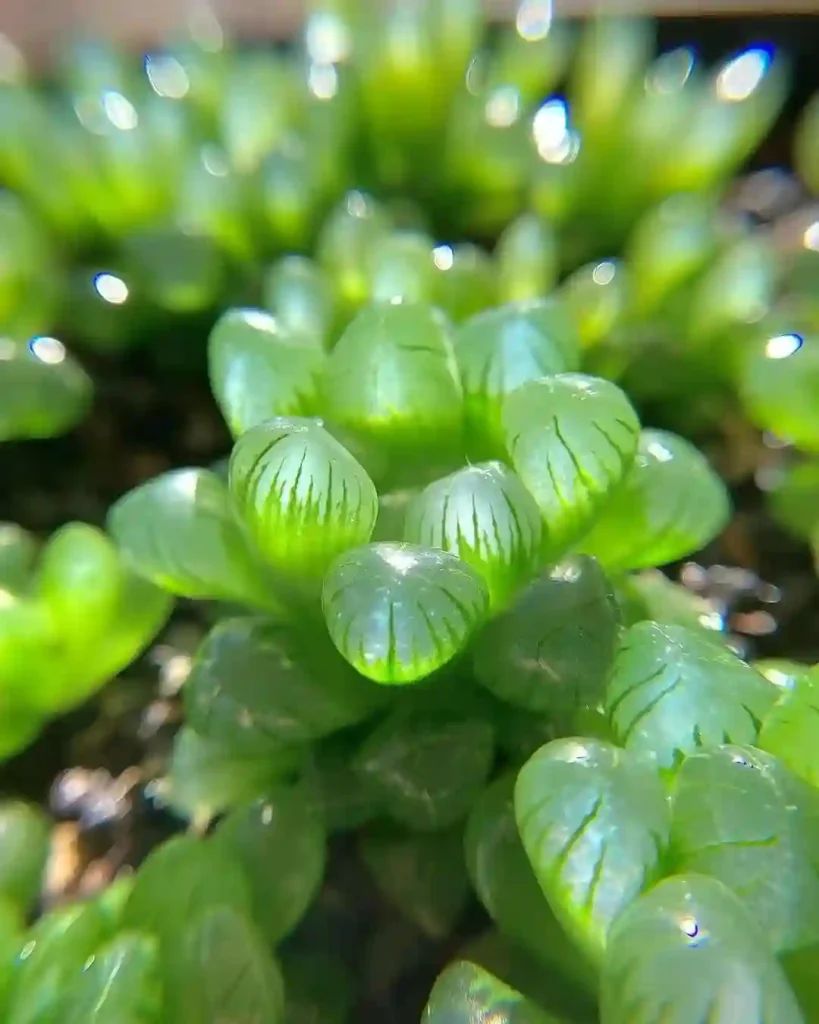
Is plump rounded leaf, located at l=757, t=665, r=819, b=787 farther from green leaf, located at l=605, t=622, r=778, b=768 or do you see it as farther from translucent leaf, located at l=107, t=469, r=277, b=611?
translucent leaf, located at l=107, t=469, r=277, b=611

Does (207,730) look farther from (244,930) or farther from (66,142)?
(66,142)

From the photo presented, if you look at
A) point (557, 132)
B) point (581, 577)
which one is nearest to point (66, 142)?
point (557, 132)

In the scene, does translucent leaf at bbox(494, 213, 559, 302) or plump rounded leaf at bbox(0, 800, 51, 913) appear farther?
translucent leaf at bbox(494, 213, 559, 302)

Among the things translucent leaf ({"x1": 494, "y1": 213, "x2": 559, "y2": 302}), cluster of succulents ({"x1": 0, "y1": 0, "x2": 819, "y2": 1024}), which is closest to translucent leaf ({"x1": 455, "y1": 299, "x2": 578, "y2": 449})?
cluster of succulents ({"x1": 0, "y1": 0, "x2": 819, "y2": 1024})

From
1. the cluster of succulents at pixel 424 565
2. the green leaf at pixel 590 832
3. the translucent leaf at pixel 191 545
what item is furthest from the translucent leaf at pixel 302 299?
the green leaf at pixel 590 832

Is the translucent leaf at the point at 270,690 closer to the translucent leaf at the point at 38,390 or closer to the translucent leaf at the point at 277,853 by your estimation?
the translucent leaf at the point at 277,853

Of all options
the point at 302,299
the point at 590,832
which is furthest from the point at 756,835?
the point at 302,299
